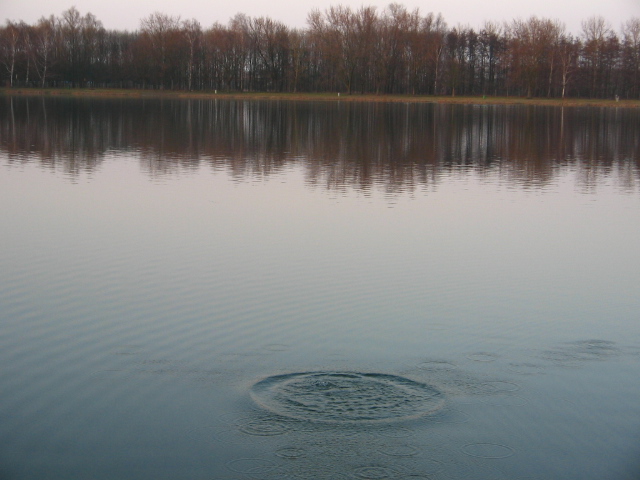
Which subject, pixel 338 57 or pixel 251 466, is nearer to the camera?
pixel 251 466

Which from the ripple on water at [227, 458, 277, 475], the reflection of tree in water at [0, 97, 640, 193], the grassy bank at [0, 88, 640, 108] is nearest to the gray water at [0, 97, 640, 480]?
the ripple on water at [227, 458, 277, 475]

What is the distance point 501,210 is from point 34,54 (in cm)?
8080

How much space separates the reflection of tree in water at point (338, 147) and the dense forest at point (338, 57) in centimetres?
4668

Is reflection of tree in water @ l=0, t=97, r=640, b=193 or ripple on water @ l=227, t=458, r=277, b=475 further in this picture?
reflection of tree in water @ l=0, t=97, r=640, b=193

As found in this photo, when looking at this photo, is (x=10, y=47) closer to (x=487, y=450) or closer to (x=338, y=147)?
(x=338, y=147)

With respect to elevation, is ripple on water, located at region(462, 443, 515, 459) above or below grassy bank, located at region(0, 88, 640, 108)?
below

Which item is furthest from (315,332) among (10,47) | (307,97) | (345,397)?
(10,47)

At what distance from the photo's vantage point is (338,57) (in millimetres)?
87812

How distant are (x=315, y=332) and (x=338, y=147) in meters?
20.4

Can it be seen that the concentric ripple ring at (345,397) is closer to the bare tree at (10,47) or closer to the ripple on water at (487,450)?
the ripple on water at (487,450)

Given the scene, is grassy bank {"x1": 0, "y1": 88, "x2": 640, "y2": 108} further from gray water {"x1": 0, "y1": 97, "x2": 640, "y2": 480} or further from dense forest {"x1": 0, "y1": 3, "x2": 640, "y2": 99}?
gray water {"x1": 0, "y1": 97, "x2": 640, "y2": 480}

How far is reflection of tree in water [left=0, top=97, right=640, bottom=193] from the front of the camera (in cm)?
2158

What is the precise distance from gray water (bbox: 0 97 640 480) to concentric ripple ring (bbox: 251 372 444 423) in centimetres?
2

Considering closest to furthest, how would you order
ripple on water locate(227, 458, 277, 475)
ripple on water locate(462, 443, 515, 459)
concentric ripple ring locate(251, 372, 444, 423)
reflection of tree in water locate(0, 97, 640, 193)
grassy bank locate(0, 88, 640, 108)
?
ripple on water locate(227, 458, 277, 475) → ripple on water locate(462, 443, 515, 459) → concentric ripple ring locate(251, 372, 444, 423) → reflection of tree in water locate(0, 97, 640, 193) → grassy bank locate(0, 88, 640, 108)
